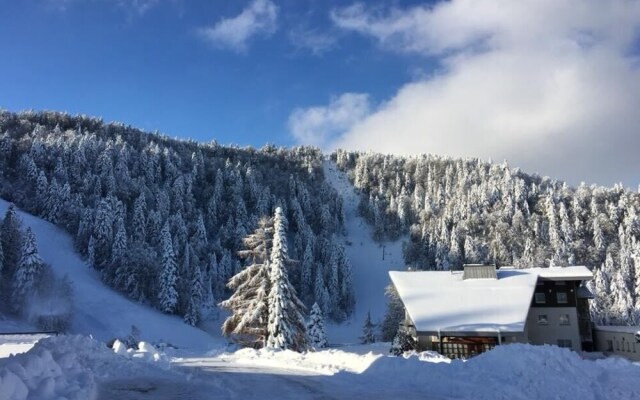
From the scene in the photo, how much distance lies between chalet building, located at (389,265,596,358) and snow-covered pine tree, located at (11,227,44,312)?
4100 cm

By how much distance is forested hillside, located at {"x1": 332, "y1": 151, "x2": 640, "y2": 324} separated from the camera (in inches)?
4247

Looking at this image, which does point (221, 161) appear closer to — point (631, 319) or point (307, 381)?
point (631, 319)

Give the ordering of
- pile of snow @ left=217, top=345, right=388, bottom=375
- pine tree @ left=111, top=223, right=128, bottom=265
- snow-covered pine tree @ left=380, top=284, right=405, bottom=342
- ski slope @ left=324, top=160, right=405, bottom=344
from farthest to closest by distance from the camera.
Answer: ski slope @ left=324, top=160, right=405, bottom=344 → pine tree @ left=111, top=223, right=128, bottom=265 → snow-covered pine tree @ left=380, top=284, right=405, bottom=342 → pile of snow @ left=217, top=345, right=388, bottom=375

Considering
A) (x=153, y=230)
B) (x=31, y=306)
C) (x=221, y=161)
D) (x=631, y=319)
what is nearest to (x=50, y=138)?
(x=153, y=230)

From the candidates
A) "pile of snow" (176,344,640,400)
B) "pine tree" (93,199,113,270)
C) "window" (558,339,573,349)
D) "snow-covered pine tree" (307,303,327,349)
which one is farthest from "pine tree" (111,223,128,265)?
"pile of snow" (176,344,640,400)

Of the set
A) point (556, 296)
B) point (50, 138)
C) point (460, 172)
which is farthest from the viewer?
point (460, 172)

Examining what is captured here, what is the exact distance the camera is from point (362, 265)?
426 feet

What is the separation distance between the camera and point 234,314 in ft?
105

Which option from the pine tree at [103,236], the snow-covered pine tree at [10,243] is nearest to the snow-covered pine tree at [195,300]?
the pine tree at [103,236]

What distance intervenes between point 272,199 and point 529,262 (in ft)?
205

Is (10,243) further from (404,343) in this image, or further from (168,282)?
(404,343)

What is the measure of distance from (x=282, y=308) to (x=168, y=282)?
157ft

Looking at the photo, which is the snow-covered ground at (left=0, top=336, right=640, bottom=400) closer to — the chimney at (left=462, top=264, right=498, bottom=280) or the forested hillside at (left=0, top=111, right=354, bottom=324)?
the chimney at (left=462, top=264, right=498, bottom=280)

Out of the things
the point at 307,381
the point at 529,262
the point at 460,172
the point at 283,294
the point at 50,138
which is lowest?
the point at 307,381
